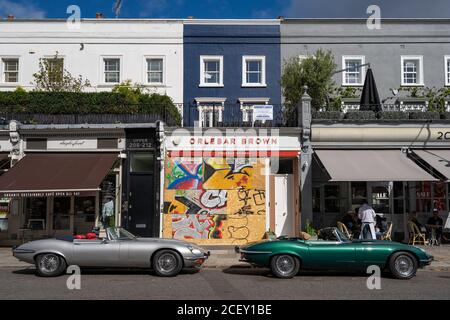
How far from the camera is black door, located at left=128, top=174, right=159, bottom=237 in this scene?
16.9 m

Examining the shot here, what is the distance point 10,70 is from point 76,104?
32.7 feet

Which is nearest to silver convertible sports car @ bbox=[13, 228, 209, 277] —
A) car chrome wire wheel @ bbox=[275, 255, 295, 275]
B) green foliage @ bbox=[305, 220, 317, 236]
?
car chrome wire wheel @ bbox=[275, 255, 295, 275]

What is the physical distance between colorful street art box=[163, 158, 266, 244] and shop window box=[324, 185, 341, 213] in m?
2.64

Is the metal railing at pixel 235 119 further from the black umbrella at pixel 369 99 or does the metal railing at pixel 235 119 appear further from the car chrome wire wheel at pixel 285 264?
the car chrome wire wheel at pixel 285 264

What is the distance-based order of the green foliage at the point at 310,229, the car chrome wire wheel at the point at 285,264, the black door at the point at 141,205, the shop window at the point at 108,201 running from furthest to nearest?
1. the shop window at the point at 108,201
2. the black door at the point at 141,205
3. the green foliage at the point at 310,229
4. the car chrome wire wheel at the point at 285,264

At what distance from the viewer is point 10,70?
82.7 feet

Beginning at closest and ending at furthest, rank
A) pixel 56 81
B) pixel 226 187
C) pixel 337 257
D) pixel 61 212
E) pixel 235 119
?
pixel 337 257, pixel 226 187, pixel 61 212, pixel 235 119, pixel 56 81

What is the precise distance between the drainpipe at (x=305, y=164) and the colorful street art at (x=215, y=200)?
1406 millimetres

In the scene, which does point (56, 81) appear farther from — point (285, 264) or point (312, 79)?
point (285, 264)

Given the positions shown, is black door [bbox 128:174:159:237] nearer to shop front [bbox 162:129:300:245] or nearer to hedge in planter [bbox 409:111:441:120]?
shop front [bbox 162:129:300:245]

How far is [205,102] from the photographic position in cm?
2508

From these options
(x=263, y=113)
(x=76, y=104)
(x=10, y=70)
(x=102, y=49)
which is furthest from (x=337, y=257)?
(x=10, y=70)

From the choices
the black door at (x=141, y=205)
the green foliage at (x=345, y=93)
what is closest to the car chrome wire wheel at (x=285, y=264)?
the black door at (x=141, y=205)

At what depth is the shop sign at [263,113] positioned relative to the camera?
18177 millimetres
